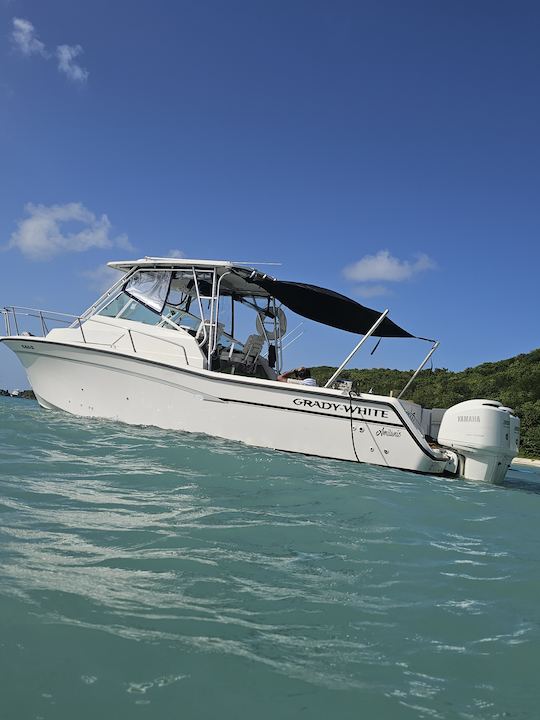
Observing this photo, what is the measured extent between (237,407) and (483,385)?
25784mm

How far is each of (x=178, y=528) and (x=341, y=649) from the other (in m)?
1.60

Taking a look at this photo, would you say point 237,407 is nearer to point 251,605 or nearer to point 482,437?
point 482,437

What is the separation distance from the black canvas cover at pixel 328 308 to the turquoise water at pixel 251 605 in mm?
5114

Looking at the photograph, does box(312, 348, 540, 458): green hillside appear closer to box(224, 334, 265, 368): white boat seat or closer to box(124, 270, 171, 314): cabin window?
box(224, 334, 265, 368): white boat seat

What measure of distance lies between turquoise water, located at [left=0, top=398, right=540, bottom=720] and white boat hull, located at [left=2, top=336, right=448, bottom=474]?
325 centimetres

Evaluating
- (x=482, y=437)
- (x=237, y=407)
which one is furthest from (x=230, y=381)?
(x=482, y=437)

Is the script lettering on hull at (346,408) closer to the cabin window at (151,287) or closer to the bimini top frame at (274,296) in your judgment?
the bimini top frame at (274,296)

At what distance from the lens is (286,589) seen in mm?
2723

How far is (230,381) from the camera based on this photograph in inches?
355

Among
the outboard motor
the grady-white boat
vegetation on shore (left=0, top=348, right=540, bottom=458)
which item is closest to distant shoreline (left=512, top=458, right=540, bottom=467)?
vegetation on shore (left=0, top=348, right=540, bottom=458)

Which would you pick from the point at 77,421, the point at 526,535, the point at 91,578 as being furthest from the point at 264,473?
the point at 77,421

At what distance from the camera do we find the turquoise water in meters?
1.79

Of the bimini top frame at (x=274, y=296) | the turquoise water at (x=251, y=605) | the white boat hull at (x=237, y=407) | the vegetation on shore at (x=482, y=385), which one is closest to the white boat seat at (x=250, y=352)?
the bimini top frame at (x=274, y=296)

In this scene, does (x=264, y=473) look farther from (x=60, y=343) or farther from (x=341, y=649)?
(x=60, y=343)
